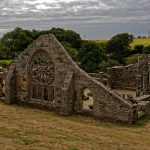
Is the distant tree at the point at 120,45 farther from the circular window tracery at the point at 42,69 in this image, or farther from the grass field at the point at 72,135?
the grass field at the point at 72,135

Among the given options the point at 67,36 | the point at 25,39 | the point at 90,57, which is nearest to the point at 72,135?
the point at 90,57

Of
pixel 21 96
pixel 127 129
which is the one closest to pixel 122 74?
pixel 21 96

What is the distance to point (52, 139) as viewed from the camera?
17.0 metres

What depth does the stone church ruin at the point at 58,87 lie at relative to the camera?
2505 centimetres

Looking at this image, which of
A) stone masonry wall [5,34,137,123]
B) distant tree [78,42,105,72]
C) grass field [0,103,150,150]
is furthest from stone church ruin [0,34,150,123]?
distant tree [78,42,105,72]

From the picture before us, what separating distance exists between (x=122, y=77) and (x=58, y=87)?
15.4 m

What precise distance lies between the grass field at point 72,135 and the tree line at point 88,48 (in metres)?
29.9

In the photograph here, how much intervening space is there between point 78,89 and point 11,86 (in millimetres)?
6692

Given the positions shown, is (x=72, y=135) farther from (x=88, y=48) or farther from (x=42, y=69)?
(x=88, y=48)

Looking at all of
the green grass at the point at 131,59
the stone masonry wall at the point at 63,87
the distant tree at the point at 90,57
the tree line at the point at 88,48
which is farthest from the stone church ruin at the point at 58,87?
the green grass at the point at 131,59

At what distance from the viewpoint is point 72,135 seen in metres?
18.8

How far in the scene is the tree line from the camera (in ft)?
187

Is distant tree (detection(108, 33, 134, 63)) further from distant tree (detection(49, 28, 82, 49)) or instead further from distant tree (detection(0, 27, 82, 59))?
distant tree (detection(49, 28, 82, 49))

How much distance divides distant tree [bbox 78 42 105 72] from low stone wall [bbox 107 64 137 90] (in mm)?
13524
